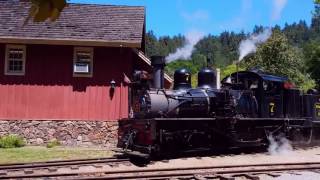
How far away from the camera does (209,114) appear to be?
50.1ft

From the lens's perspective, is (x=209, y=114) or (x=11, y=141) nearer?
(x=209, y=114)

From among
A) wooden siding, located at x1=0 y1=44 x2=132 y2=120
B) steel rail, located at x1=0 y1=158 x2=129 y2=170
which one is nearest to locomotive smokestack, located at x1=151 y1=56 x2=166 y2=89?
steel rail, located at x1=0 y1=158 x2=129 y2=170

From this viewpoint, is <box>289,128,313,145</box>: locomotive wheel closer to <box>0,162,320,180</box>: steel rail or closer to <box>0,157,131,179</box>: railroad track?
<box>0,162,320,180</box>: steel rail

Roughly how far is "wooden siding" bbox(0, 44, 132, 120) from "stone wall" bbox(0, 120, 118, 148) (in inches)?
9.5

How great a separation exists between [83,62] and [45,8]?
695 inches

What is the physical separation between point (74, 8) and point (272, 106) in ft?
32.0

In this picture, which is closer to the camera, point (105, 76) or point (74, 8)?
point (105, 76)

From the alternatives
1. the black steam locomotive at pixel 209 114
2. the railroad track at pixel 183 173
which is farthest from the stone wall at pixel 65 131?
the railroad track at pixel 183 173

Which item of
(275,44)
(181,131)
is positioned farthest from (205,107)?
(275,44)

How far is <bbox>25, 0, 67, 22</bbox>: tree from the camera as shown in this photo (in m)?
1.78

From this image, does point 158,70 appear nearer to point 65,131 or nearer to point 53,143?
point 65,131

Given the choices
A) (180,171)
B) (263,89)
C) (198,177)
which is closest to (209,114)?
(263,89)

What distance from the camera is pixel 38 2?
1.79 metres

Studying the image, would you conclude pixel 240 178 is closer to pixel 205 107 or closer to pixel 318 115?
pixel 205 107
